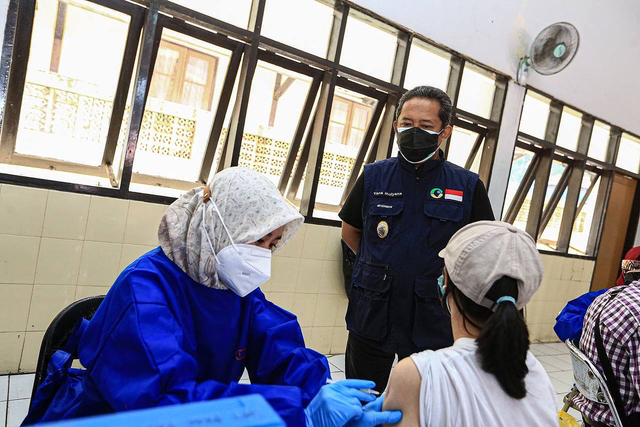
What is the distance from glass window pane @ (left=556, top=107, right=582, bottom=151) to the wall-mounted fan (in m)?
1.12

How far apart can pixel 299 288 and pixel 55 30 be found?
7.50 ft

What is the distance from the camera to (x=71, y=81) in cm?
267

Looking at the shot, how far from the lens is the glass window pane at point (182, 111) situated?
2947 millimetres

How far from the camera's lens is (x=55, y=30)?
257cm

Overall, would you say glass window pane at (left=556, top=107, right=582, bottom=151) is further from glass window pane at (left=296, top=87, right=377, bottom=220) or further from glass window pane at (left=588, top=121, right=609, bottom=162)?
glass window pane at (left=296, top=87, right=377, bottom=220)

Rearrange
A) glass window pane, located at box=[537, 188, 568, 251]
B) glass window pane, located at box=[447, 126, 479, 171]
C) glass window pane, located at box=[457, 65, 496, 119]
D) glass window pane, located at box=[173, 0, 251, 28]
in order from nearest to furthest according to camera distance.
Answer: glass window pane, located at box=[173, 0, 251, 28] < glass window pane, located at box=[457, 65, 496, 119] < glass window pane, located at box=[447, 126, 479, 171] < glass window pane, located at box=[537, 188, 568, 251]

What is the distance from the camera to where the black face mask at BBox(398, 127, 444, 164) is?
165 cm

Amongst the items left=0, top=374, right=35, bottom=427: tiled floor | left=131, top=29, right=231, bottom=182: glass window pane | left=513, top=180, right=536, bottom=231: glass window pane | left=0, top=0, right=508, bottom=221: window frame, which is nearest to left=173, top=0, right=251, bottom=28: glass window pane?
left=0, top=0, right=508, bottom=221: window frame

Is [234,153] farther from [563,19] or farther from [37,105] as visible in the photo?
[563,19]

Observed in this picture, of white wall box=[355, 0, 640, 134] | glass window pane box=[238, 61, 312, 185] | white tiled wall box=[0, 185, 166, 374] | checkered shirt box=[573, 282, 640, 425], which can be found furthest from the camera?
white wall box=[355, 0, 640, 134]

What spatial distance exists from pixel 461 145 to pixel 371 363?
3.21 metres

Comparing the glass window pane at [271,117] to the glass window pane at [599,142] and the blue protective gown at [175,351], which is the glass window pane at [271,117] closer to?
the blue protective gown at [175,351]

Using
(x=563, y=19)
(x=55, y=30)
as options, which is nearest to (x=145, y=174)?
(x=55, y=30)

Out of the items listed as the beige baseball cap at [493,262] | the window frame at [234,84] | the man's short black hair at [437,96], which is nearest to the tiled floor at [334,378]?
the window frame at [234,84]
